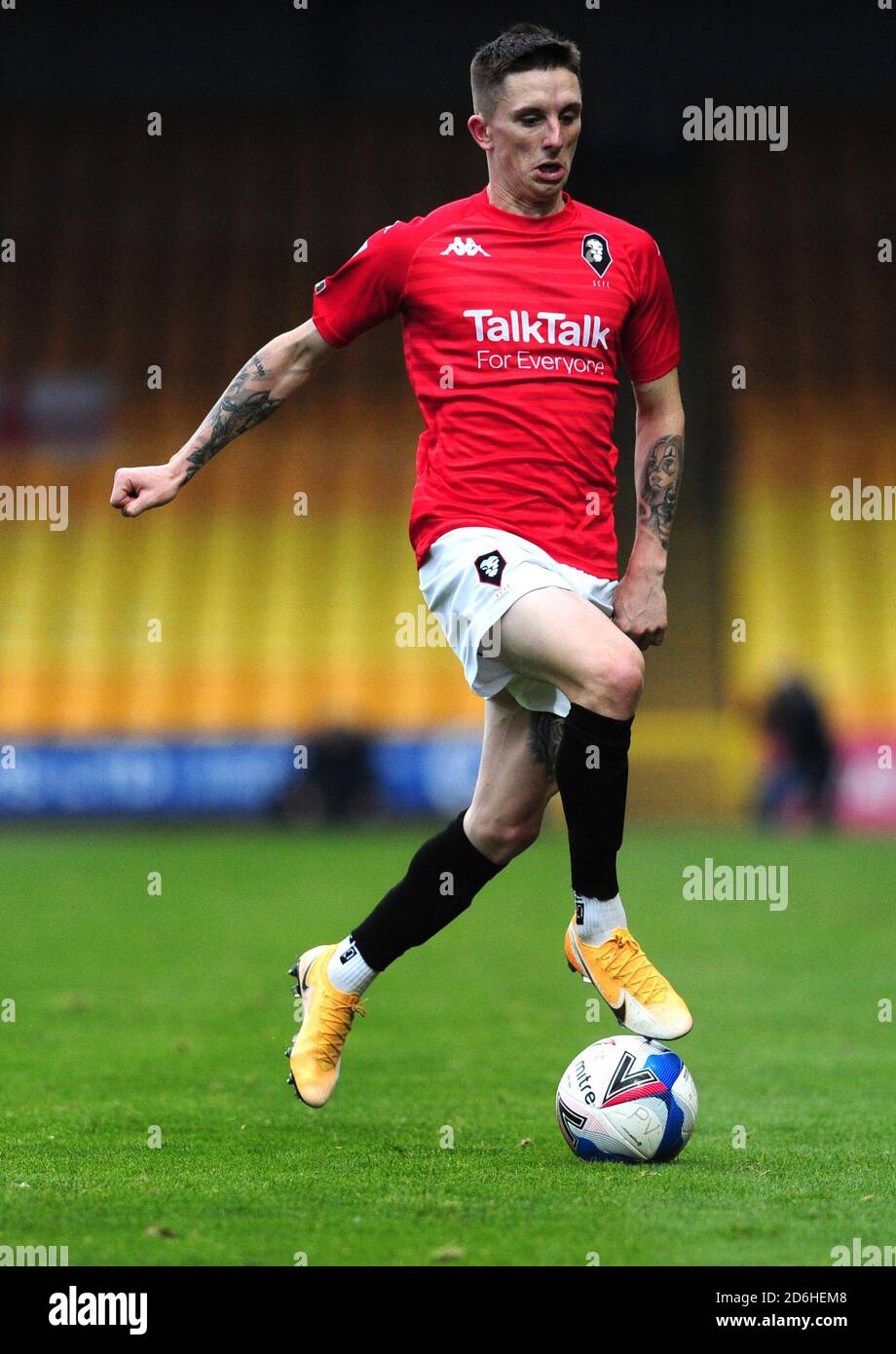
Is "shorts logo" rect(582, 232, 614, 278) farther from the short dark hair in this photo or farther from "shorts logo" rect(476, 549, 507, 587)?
"shorts logo" rect(476, 549, 507, 587)

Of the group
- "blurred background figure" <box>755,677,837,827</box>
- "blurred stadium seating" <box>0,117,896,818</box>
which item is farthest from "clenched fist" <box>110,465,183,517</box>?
"blurred stadium seating" <box>0,117,896,818</box>

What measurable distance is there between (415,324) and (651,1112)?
211 cm

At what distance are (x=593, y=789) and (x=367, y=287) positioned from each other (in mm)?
1466

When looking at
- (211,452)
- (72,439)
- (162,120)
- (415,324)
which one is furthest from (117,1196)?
(162,120)

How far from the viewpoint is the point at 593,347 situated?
494 cm

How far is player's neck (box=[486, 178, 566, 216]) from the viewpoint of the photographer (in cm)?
502

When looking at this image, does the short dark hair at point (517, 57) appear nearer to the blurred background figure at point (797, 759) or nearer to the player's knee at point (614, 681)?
the player's knee at point (614, 681)

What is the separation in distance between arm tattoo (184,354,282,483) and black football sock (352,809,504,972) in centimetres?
119

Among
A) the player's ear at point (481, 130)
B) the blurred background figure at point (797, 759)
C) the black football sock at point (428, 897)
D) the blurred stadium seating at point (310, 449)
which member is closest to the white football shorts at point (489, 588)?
the black football sock at point (428, 897)

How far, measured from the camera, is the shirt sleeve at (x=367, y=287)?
496 centimetres

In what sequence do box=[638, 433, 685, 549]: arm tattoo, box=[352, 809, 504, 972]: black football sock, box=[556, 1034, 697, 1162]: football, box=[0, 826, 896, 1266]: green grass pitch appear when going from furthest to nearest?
box=[638, 433, 685, 549]: arm tattoo → box=[352, 809, 504, 972]: black football sock → box=[556, 1034, 697, 1162]: football → box=[0, 826, 896, 1266]: green grass pitch

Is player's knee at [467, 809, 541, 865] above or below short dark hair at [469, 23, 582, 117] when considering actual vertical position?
below

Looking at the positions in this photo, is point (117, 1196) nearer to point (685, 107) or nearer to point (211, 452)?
point (211, 452)

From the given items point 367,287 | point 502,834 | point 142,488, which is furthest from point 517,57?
point 502,834
